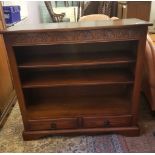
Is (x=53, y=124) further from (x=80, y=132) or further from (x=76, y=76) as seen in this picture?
(x=76, y=76)

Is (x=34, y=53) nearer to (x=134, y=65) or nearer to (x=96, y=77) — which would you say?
(x=96, y=77)

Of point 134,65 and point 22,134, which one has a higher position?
point 134,65

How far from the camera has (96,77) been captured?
1.55m

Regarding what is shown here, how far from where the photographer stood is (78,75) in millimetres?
1595

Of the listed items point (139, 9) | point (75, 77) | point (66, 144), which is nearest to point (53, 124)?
point (66, 144)

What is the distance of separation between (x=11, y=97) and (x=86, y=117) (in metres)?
1.03

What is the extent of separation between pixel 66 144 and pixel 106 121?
371 millimetres

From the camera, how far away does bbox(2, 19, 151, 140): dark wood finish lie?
1287 mm

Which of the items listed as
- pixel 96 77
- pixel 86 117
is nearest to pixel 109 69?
pixel 96 77

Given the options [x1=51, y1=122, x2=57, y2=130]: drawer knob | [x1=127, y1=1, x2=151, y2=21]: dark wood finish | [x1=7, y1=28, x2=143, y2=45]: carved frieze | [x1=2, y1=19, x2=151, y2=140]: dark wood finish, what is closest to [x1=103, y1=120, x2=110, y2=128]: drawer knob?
[x1=2, y1=19, x2=151, y2=140]: dark wood finish

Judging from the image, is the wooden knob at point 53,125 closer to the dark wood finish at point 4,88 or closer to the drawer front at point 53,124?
the drawer front at point 53,124

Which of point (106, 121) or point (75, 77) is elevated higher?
point (75, 77)

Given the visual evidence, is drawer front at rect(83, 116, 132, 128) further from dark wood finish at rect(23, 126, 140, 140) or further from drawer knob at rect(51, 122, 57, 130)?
drawer knob at rect(51, 122, 57, 130)

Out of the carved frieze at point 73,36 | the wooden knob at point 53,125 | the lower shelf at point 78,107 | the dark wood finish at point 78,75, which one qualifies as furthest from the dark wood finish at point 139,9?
the wooden knob at point 53,125
